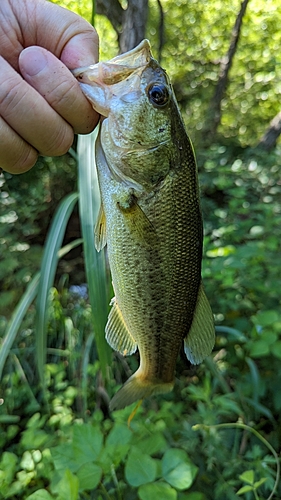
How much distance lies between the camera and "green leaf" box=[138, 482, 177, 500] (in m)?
0.90

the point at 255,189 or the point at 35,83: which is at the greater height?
the point at 35,83

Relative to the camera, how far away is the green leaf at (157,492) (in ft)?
2.95

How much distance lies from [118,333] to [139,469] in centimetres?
34

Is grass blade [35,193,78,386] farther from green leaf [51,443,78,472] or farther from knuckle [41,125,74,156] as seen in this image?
knuckle [41,125,74,156]

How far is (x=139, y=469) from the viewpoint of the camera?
95 cm

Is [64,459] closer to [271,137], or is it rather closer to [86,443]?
[86,443]

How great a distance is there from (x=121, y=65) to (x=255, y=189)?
212 centimetres

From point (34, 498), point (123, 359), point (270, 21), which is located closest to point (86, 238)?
point (34, 498)

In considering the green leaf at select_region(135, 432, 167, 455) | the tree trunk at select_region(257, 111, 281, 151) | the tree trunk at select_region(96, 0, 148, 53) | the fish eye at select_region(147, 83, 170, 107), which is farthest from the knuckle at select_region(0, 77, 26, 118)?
the tree trunk at select_region(257, 111, 281, 151)

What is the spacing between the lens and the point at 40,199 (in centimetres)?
264

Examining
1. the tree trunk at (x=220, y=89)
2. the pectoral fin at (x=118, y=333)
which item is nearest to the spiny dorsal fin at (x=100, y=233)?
the pectoral fin at (x=118, y=333)

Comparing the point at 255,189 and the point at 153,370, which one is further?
the point at 255,189

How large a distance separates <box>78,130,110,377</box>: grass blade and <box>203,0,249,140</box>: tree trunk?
2.93 m

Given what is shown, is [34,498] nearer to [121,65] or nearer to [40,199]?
[121,65]
